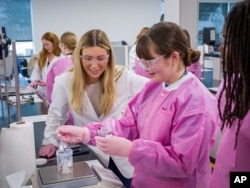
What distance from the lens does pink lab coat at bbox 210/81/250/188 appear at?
861mm

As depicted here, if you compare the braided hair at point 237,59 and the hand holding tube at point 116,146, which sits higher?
the braided hair at point 237,59

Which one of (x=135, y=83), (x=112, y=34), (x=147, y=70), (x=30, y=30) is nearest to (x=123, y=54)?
(x=112, y=34)

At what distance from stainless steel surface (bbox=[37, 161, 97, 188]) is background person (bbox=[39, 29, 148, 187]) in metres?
0.42

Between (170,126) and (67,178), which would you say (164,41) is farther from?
(67,178)

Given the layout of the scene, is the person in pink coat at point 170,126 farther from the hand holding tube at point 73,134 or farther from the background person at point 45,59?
the background person at point 45,59

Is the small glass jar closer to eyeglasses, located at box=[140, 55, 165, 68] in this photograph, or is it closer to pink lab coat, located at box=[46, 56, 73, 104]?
eyeglasses, located at box=[140, 55, 165, 68]

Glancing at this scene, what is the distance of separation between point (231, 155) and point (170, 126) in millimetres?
220

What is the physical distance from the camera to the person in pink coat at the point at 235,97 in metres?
0.78

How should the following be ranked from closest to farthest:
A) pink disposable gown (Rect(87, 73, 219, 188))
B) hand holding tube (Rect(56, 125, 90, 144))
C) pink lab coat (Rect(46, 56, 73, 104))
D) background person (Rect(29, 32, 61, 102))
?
pink disposable gown (Rect(87, 73, 219, 188)) < hand holding tube (Rect(56, 125, 90, 144)) < pink lab coat (Rect(46, 56, 73, 104)) < background person (Rect(29, 32, 61, 102))

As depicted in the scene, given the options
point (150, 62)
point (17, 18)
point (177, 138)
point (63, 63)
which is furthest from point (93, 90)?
point (17, 18)

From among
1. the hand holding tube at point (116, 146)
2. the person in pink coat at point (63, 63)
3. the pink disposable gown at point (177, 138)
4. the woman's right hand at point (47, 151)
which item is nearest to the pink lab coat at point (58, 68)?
the person in pink coat at point (63, 63)

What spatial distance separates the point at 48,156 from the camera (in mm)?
1420

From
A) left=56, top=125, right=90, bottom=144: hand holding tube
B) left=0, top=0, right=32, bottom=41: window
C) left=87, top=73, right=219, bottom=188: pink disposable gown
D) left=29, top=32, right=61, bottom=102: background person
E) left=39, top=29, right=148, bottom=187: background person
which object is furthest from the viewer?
left=0, top=0, right=32, bottom=41: window

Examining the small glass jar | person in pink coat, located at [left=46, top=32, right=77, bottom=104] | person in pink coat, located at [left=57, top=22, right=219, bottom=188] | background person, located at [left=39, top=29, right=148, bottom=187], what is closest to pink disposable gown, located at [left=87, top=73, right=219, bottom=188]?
person in pink coat, located at [left=57, top=22, right=219, bottom=188]
